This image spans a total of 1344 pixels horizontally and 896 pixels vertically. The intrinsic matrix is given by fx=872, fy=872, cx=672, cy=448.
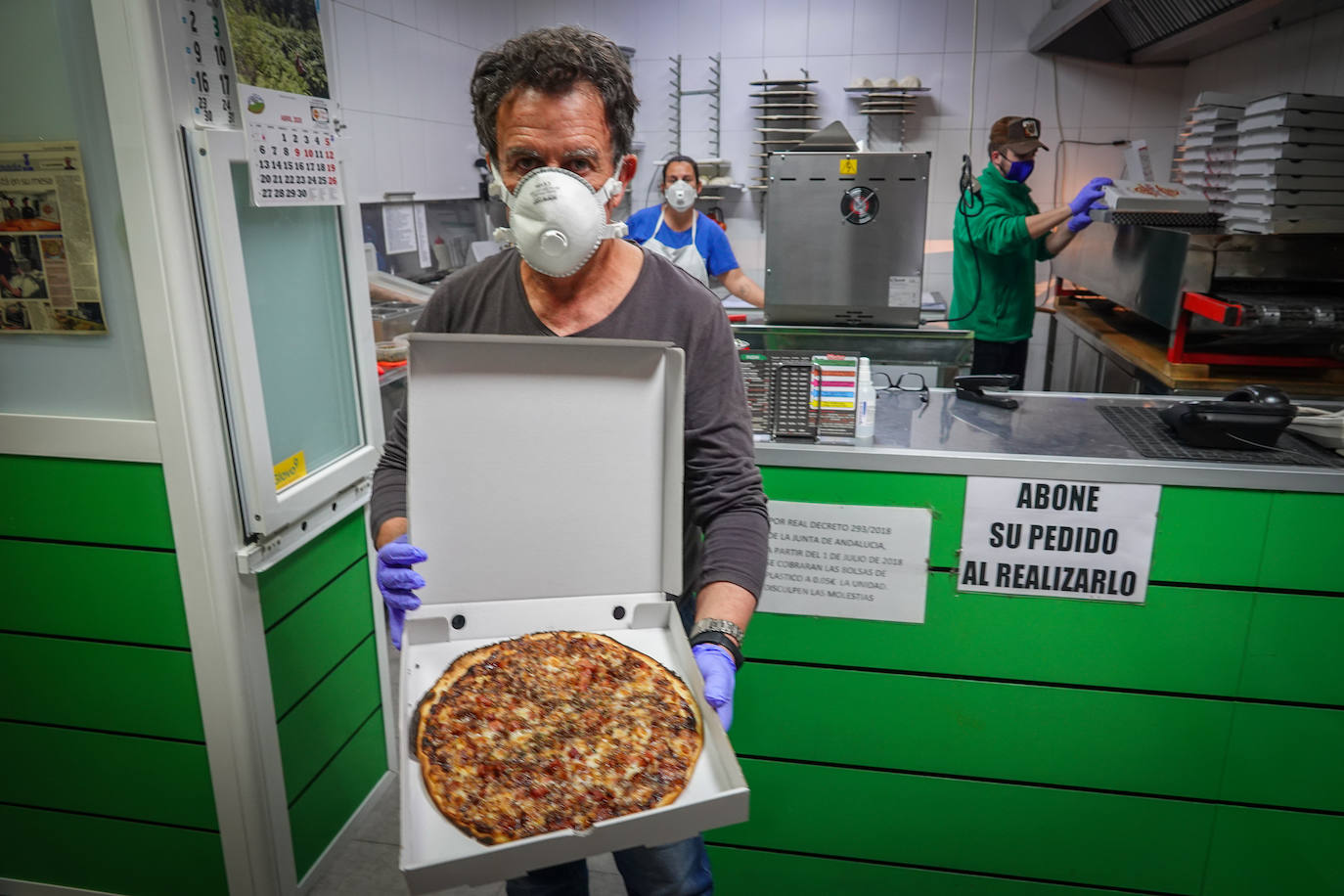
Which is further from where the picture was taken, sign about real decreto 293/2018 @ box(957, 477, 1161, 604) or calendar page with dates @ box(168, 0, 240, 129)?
sign about real decreto 293/2018 @ box(957, 477, 1161, 604)

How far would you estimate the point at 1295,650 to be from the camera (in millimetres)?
1597

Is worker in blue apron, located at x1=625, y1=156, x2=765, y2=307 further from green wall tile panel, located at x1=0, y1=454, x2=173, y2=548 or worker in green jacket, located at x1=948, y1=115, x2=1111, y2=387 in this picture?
green wall tile panel, located at x1=0, y1=454, x2=173, y2=548

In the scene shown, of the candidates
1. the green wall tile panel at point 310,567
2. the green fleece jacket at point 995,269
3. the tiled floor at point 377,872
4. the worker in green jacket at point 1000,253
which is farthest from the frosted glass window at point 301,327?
the green fleece jacket at point 995,269

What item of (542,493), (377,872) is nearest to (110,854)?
(377,872)

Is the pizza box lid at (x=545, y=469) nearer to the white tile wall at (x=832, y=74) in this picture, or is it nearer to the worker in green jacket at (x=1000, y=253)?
the worker in green jacket at (x=1000, y=253)

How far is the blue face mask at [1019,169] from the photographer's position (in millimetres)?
3568

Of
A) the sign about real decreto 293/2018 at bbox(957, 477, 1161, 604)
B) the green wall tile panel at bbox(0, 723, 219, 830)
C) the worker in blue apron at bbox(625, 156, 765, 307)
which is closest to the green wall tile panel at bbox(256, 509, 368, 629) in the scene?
the green wall tile panel at bbox(0, 723, 219, 830)

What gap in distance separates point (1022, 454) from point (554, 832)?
1139 millimetres

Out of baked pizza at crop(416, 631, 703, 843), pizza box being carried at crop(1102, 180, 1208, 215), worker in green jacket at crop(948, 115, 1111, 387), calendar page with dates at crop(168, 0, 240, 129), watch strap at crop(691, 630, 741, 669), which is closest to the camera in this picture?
baked pizza at crop(416, 631, 703, 843)

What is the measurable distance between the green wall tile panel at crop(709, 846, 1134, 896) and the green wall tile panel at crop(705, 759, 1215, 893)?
23mm

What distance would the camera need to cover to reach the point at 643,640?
1.18m

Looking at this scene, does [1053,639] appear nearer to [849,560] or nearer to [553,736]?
[849,560]

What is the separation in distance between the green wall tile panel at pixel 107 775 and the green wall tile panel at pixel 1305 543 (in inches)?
81.1

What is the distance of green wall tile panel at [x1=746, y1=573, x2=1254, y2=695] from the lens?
5.30ft
